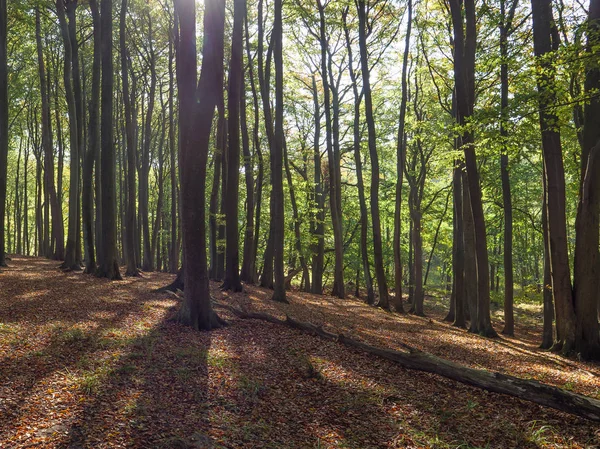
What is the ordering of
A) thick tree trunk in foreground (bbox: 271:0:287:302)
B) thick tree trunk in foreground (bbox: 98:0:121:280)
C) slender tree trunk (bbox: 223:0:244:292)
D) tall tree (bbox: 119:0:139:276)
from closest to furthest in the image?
1. thick tree trunk in foreground (bbox: 271:0:287:302)
2. thick tree trunk in foreground (bbox: 98:0:121:280)
3. slender tree trunk (bbox: 223:0:244:292)
4. tall tree (bbox: 119:0:139:276)

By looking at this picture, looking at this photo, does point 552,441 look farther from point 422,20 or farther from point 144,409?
point 422,20

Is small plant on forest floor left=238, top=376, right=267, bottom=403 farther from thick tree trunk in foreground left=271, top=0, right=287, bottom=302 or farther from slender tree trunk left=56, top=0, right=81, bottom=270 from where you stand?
slender tree trunk left=56, top=0, right=81, bottom=270

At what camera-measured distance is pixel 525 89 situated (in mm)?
11375

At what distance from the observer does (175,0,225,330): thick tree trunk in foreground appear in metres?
8.22

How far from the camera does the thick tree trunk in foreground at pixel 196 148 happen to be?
8.22m

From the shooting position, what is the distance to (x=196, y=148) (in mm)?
8289

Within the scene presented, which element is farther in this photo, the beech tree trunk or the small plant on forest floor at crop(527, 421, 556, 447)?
the beech tree trunk

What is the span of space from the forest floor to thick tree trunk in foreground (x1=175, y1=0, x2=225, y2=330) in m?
0.73

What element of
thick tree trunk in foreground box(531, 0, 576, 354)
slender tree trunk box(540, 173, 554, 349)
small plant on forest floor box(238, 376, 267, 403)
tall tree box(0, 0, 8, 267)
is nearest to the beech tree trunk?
tall tree box(0, 0, 8, 267)

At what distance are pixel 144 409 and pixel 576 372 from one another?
7839 mm

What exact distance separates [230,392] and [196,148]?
4.76m

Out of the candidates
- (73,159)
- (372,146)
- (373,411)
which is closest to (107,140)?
(73,159)

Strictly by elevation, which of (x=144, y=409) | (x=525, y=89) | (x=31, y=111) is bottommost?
(x=144, y=409)

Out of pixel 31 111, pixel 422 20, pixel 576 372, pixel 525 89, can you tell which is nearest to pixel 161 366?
pixel 576 372
